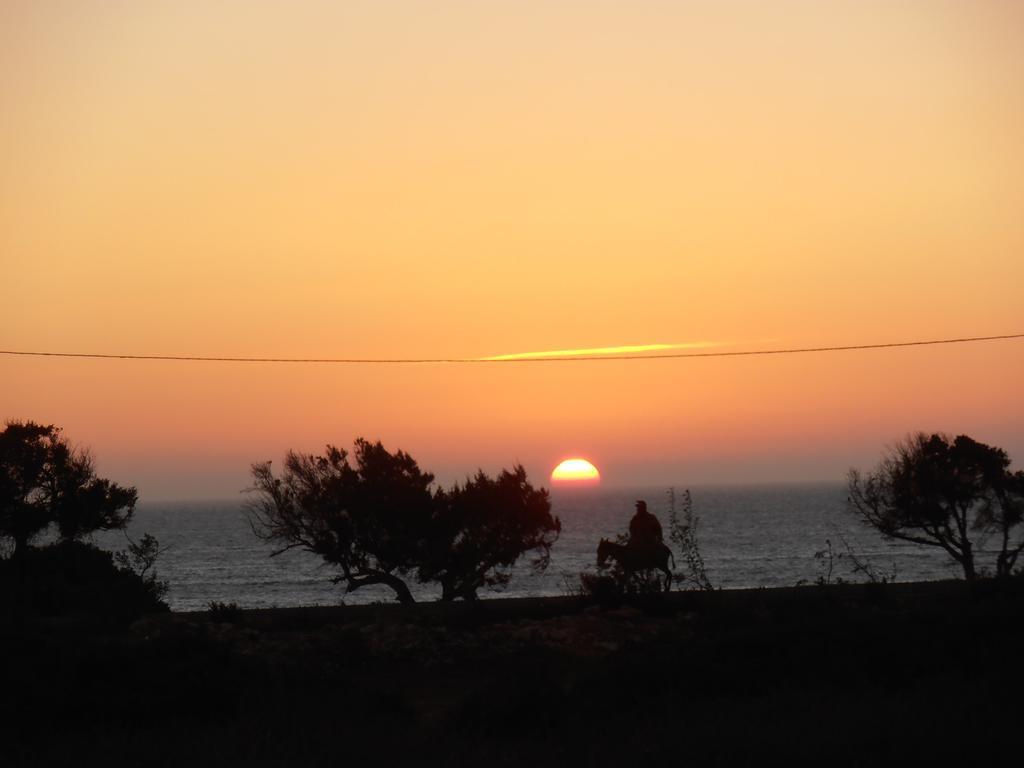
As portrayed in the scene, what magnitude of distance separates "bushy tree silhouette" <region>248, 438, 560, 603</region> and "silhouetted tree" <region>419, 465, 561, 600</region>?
33 millimetres

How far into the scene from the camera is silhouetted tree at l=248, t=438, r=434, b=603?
3850cm

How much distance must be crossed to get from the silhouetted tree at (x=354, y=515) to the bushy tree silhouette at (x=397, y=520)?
0.03 meters

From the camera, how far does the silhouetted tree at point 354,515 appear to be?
38.5 meters

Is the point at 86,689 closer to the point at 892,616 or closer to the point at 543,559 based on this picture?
the point at 892,616

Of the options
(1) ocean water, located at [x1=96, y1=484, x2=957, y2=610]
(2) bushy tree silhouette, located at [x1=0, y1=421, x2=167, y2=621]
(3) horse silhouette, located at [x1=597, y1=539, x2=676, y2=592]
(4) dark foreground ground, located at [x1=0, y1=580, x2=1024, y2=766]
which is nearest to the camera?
(4) dark foreground ground, located at [x1=0, y1=580, x2=1024, y2=766]

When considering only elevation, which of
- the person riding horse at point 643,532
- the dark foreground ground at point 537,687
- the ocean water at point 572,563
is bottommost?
the ocean water at point 572,563

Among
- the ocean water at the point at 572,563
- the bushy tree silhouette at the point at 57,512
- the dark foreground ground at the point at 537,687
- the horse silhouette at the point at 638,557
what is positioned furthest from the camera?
the ocean water at the point at 572,563

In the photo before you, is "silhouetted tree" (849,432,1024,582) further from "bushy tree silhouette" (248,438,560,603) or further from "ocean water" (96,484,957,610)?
"bushy tree silhouette" (248,438,560,603)

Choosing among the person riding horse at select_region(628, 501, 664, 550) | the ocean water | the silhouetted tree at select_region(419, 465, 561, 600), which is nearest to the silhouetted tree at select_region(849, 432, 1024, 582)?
the ocean water

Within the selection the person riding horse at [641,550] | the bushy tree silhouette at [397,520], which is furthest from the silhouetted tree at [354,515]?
the person riding horse at [641,550]

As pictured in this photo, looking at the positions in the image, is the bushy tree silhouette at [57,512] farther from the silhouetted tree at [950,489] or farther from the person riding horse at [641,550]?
the silhouetted tree at [950,489]

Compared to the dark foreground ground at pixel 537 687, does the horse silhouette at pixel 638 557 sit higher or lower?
higher

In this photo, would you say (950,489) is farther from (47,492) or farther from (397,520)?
(47,492)

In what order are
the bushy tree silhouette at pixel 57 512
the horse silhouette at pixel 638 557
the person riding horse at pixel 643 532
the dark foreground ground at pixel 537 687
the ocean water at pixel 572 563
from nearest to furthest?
1. the dark foreground ground at pixel 537 687
2. the horse silhouette at pixel 638 557
3. the person riding horse at pixel 643 532
4. the bushy tree silhouette at pixel 57 512
5. the ocean water at pixel 572 563
